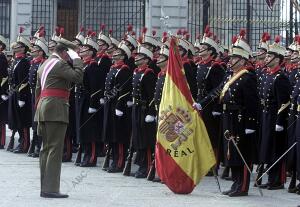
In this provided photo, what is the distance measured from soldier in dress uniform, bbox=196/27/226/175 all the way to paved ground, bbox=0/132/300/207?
2.53 feet

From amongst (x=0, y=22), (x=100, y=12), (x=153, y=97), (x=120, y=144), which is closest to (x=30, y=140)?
(x=120, y=144)

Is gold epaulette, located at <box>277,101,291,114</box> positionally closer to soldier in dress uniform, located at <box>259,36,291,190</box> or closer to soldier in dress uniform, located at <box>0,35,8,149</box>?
soldier in dress uniform, located at <box>259,36,291,190</box>

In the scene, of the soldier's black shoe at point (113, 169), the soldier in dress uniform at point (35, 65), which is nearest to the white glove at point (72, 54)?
the soldier's black shoe at point (113, 169)

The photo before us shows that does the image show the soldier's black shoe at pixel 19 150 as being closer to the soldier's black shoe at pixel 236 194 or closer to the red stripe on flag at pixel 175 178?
the red stripe on flag at pixel 175 178

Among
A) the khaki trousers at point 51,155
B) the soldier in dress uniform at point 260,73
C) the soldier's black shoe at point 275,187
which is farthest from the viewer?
the soldier's black shoe at point 275,187

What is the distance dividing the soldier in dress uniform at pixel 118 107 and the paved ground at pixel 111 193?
0.47 m

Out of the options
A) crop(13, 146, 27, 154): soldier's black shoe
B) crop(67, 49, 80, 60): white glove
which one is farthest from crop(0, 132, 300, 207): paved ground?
crop(13, 146, 27, 154): soldier's black shoe

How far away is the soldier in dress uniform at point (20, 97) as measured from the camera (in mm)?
15125

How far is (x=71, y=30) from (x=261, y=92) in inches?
720

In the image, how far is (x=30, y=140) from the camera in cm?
1594

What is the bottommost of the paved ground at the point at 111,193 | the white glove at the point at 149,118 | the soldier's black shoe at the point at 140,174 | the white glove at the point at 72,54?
the paved ground at the point at 111,193

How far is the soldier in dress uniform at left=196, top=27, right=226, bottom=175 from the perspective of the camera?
12406 millimetres

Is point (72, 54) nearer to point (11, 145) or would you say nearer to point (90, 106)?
point (90, 106)

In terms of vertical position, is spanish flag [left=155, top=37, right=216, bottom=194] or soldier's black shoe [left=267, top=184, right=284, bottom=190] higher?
spanish flag [left=155, top=37, right=216, bottom=194]
